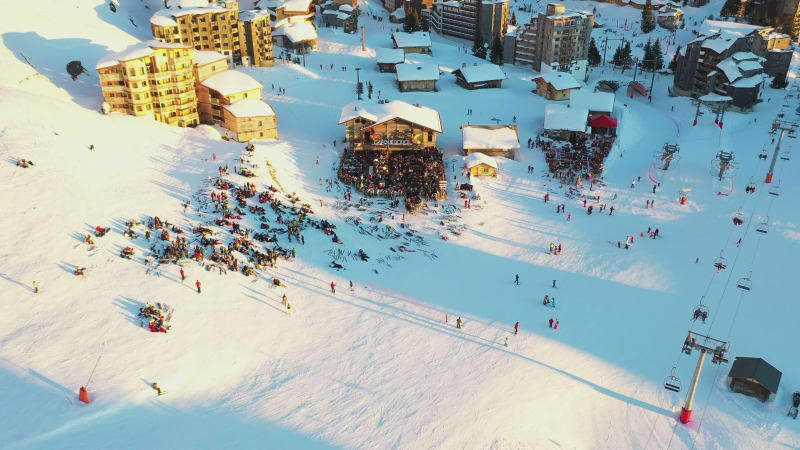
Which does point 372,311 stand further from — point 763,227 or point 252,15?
point 252,15

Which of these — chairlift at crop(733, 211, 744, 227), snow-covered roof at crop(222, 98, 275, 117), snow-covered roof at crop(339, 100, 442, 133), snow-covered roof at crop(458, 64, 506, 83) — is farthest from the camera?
snow-covered roof at crop(458, 64, 506, 83)

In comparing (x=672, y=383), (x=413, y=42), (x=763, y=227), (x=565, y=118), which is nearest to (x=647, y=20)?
(x=413, y=42)

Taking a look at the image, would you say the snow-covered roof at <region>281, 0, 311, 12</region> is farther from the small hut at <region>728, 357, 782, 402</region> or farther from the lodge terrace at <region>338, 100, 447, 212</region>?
the small hut at <region>728, 357, 782, 402</region>

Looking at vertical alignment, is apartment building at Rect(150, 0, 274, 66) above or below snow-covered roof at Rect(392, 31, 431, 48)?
above

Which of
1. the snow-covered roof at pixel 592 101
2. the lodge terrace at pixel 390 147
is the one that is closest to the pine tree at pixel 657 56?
the snow-covered roof at pixel 592 101

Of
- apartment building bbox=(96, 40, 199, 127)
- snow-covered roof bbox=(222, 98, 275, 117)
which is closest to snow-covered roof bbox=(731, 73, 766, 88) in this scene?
snow-covered roof bbox=(222, 98, 275, 117)

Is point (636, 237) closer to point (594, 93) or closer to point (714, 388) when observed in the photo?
point (714, 388)

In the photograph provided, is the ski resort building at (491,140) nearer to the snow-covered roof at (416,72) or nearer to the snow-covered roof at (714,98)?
the snow-covered roof at (416,72)
